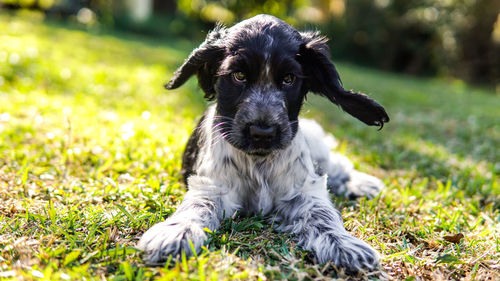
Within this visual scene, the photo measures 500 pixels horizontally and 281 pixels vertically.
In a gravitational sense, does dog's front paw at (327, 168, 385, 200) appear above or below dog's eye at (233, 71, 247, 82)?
below

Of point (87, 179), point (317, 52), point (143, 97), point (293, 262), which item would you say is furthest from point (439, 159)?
point (143, 97)

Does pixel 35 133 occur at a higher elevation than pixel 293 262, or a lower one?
lower

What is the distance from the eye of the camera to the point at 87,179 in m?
3.56

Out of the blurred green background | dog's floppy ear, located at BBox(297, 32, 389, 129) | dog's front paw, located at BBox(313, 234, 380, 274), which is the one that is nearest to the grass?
dog's front paw, located at BBox(313, 234, 380, 274)

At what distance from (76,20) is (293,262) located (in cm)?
2049

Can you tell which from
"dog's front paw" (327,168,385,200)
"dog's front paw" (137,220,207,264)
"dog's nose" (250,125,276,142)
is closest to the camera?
"dog's front paw" (137,220,207,264)

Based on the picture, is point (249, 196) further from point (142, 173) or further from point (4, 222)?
point (4, 222)

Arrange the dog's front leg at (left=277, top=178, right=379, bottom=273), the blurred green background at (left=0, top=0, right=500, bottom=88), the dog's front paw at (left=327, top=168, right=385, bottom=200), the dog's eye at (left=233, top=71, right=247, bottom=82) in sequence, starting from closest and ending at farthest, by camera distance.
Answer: the dog's front leg at (left=277, top=178, right=379, bottom=273), the dog's eye at (left=233, top=71, right=247, bottom=82), the dog's front paw at (left=327, top=168, right=385, bottom=200), the blurred green background at (left=0, top=0, right=500, bottom=88)

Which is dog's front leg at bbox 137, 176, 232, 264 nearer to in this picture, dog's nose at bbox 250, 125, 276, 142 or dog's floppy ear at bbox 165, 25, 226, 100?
dog's nose at bbox 250, 125, 276, 142

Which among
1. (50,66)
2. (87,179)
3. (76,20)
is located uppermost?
(87,179)

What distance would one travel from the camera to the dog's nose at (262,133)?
2684 mm

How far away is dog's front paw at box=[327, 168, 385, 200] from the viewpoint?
375 cm

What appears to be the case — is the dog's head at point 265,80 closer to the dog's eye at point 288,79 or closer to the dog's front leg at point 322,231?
the dog's eye at point 288,79

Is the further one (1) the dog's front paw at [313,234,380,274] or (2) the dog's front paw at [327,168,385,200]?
(2) the dog's front paw at [327,168,385,200]
